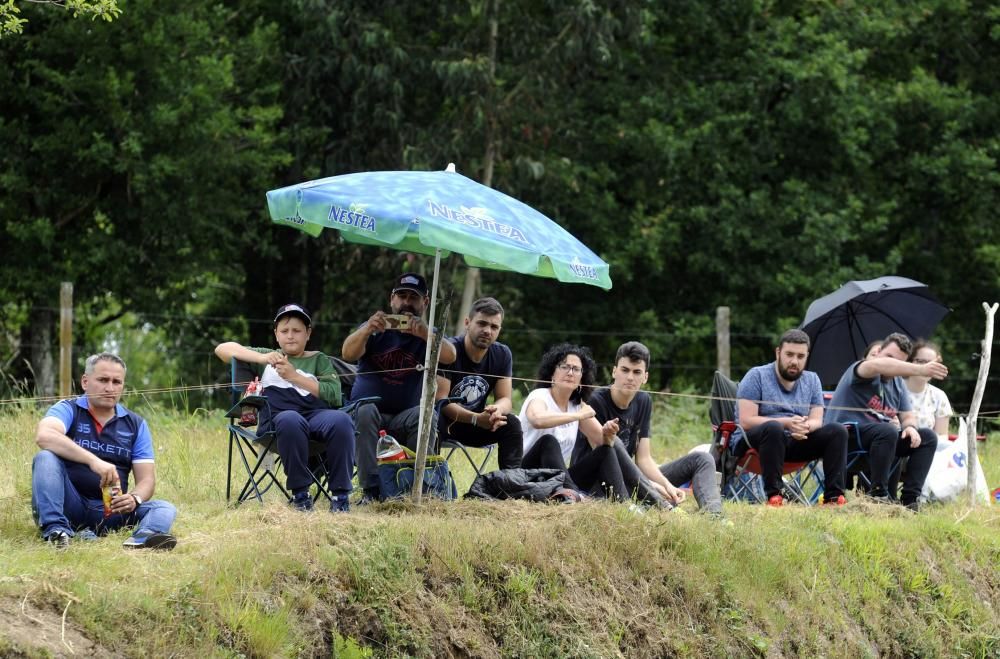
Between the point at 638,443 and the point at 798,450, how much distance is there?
1.25 meters

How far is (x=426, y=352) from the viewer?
762 centimetres

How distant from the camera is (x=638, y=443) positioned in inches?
336

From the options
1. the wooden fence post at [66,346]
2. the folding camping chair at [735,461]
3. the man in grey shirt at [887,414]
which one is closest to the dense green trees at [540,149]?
the wooden fence post at [66,346]

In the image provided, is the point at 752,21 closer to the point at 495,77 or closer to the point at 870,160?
the point at 870,160

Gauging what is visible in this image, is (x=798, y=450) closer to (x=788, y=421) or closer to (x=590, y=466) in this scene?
(x=788, y=421)

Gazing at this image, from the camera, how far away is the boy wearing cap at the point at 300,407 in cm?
732

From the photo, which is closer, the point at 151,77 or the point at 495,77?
the point at 151,77

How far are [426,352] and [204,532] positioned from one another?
1.52 m

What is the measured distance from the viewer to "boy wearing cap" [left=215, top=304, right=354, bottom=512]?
7.32 meters

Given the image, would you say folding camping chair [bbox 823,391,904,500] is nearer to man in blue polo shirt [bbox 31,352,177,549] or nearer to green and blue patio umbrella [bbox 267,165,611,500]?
green and blue patio umbrella [bbox 267,165,611,500]

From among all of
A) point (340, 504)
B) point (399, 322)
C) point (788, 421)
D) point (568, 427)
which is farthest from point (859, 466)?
point (340, 504)

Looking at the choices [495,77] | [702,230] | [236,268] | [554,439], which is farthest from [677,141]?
[554,439]

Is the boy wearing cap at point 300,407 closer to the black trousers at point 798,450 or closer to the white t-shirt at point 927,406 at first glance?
the black trousers at point 798,450

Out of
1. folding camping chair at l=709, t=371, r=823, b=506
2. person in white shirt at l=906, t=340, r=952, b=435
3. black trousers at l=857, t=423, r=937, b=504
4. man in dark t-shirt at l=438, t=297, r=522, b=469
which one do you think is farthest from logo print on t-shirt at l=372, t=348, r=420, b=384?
person in white shirt at l=906, t=340, r=952, b=435
